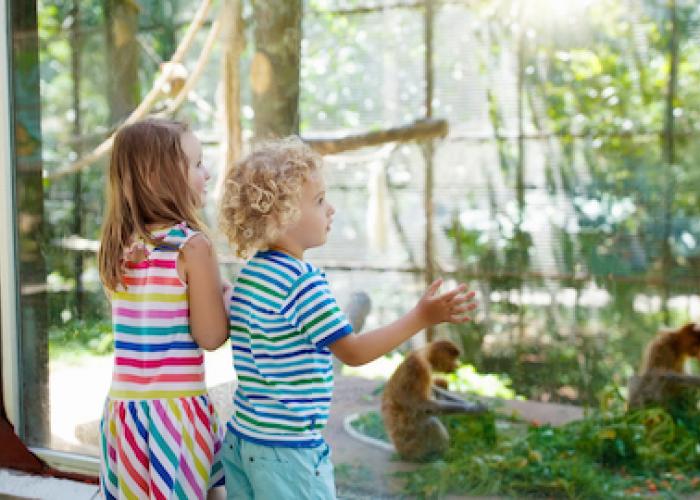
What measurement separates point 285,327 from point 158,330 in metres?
0.20

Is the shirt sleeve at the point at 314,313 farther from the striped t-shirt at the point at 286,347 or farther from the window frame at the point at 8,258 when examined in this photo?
the window frame at the point at 8,258

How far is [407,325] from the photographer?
1087mm

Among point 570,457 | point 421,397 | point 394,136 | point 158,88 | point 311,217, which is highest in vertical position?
point 158,88

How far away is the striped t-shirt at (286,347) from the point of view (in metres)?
1.10

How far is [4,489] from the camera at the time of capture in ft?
6.03

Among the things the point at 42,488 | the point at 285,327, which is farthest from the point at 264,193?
the point at 42,488

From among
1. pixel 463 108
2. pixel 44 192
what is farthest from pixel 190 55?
pixel 463 108

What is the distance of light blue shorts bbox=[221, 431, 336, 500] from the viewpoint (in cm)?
111

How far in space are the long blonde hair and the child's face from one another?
16 cm

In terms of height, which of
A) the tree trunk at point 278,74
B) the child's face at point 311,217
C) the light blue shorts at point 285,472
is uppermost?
the tree trunk at point 278,74

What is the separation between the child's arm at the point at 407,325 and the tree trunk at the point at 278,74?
1171 mm

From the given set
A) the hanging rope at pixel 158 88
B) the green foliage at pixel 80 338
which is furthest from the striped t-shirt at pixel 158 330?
the hanging rope at pixel 158 88

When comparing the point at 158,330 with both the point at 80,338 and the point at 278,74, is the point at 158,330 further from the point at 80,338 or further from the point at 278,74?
the point at 278,74

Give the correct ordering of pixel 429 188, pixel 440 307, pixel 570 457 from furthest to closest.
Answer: pixel 429 188 < pixel 570 457 < pixel 440 307
